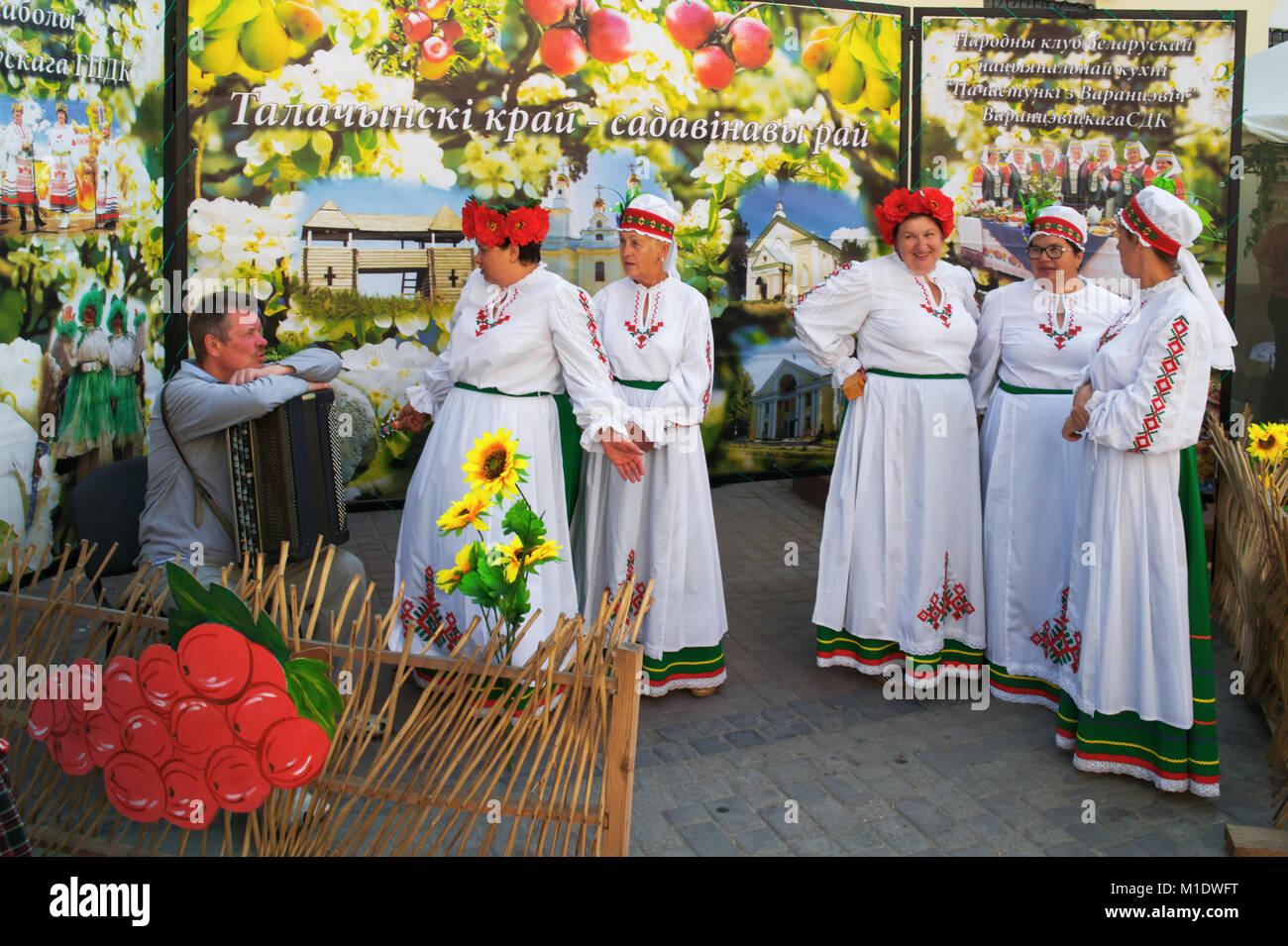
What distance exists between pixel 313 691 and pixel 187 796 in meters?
0.38

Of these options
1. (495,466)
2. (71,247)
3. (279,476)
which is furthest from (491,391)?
(71,247)

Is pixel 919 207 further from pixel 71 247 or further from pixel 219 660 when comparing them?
pixel 71 247

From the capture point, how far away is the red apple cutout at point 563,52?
678cm

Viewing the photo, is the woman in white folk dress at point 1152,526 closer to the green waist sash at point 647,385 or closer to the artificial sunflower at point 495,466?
the green waist sash at point 647,385

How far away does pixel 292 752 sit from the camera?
2.60 meters

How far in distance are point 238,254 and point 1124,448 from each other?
4.74 meters

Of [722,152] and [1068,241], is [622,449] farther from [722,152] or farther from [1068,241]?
[722,152]

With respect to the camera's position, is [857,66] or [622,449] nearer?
[622,449]

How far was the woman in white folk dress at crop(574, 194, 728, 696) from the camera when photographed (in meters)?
4.57

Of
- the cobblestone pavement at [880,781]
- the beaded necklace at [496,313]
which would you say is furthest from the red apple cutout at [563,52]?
the cobblestone pavement at [880,781]

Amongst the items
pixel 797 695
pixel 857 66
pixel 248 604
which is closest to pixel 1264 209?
pixel 857 66

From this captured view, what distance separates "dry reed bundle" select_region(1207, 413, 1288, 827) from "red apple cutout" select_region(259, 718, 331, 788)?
2811mm

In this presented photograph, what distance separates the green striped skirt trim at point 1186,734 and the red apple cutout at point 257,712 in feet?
9.07
